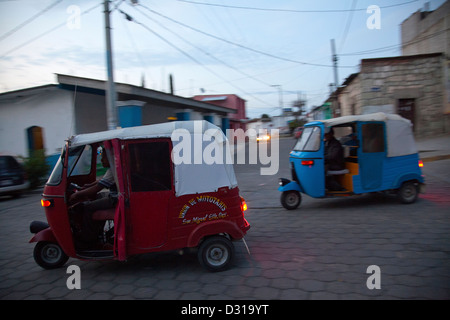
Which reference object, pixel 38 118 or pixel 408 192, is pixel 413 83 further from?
pixel 38 118

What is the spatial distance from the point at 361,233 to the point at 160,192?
11.2ft

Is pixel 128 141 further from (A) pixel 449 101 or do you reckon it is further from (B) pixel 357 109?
(A) pixel 449 101

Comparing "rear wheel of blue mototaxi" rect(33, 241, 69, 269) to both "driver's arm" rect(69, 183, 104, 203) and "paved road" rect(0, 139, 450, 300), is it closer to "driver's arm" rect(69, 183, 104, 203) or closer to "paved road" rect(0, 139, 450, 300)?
Answer: "paved road" rect(0, 139, 450, 300)

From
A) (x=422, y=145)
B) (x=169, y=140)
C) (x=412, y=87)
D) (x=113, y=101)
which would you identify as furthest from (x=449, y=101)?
(x=169, y=140)

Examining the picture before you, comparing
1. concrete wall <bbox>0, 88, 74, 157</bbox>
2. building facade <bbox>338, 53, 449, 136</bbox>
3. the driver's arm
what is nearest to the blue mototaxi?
the driver's arm

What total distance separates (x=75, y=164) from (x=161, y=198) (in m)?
1.50

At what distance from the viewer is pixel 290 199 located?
23.8 ft

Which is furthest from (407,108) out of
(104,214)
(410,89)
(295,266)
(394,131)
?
(104,214)

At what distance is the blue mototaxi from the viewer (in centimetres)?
689

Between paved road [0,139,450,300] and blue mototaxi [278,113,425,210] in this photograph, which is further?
blue mototaxi [278,113,425,210]

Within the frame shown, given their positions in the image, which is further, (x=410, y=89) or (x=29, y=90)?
(x=410, y=89)

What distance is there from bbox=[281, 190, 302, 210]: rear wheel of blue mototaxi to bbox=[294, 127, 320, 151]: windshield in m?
1.05

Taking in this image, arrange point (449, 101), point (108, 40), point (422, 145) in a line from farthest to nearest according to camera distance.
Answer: point (449, 101) < point (422, 145) < point (108, 40)

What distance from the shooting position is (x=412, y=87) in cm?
1744
